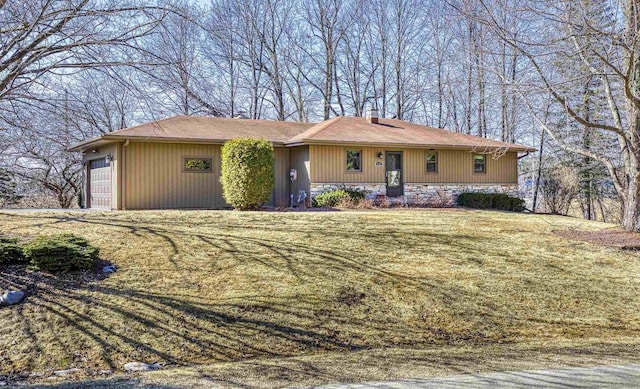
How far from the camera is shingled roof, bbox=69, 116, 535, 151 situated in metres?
17.6

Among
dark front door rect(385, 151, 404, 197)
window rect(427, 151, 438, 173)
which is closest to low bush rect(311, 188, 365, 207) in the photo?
dark front door rect(385, 151, 404, 197)

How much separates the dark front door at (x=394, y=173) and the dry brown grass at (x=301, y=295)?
285 inches

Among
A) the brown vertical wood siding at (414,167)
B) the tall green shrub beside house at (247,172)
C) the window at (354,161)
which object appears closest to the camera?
the tall green shrub beside house at (247,172)

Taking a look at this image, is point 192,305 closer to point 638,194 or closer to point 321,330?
point 321,330

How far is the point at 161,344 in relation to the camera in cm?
686

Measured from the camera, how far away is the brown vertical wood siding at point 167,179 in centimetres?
1727

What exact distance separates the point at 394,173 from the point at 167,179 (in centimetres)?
809

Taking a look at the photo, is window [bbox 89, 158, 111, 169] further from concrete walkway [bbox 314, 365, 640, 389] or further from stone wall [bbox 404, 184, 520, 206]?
concrete walkway [bbox 314, 365, 640, 389]

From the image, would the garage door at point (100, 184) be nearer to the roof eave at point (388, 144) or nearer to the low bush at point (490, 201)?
the roof eave at point (388, 144)

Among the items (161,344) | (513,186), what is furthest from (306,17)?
(161,344)

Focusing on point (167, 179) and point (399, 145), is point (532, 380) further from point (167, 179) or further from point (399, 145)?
point (399, 145)

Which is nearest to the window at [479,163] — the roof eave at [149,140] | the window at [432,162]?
the window at [432,162]

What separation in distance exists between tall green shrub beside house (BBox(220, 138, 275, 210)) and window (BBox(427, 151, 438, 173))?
765cm

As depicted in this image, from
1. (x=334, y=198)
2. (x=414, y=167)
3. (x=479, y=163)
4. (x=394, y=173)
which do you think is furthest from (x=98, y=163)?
(x=479, y=163)
